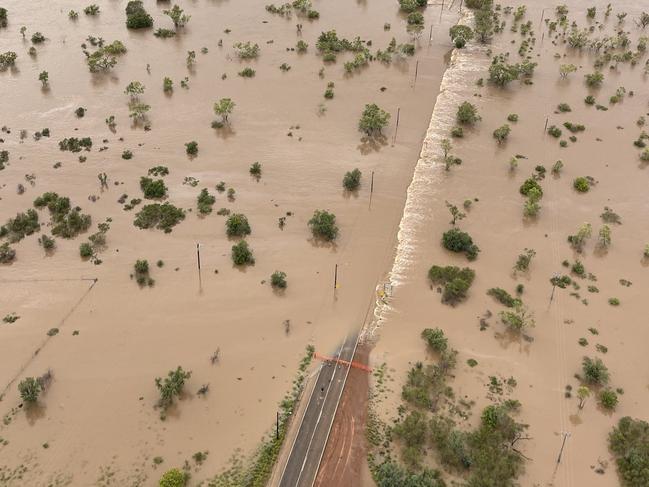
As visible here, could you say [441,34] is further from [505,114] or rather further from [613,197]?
[613,197]

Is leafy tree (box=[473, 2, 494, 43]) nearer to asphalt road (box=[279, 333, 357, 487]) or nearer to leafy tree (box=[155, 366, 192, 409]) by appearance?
asphalt road (box=[279, 333, 357, 487])

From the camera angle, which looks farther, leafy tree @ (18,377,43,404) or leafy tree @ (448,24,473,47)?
leafy tree @ (448,24,473,47)

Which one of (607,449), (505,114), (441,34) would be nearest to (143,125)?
(505,114)

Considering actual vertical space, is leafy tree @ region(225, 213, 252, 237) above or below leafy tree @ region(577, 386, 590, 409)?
above

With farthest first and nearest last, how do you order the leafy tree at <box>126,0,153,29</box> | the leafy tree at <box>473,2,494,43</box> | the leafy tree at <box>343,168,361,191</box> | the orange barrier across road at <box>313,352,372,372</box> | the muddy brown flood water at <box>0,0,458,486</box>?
the leafy tree at <box>126,0,153,29</box>
the leafy tree at <box>473,2,494,43</box>
the leafy tree at <box>343,168,361,191</box>
the orange barrier across road at <box>313,352,372,372</box>
the muddy brown flood water at <box>0,0,458,486</box>

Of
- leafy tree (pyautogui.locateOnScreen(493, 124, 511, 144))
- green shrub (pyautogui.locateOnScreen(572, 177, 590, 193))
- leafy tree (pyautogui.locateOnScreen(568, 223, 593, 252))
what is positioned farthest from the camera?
leafy tree (pyautogui.locateOnScreen(493, 124, 511, 144))

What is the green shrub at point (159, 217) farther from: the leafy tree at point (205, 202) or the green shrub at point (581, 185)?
the green shrub at point (581, 185)

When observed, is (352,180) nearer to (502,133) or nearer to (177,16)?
(502,133)

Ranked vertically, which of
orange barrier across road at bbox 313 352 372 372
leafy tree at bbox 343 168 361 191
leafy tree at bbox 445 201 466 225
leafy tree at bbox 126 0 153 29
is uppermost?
leafy tree at bbox 126 0 153 29

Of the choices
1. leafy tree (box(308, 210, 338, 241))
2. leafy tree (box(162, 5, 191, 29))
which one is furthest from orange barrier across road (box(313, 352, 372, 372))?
leafy tree (box(162, 5, 191, 29))
